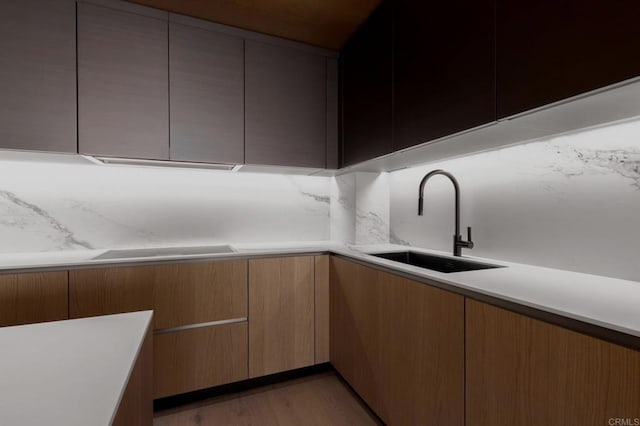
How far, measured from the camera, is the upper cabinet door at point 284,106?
1.96 m

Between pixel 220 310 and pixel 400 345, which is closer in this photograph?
pixel 400 345

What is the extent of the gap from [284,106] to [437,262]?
1.43m

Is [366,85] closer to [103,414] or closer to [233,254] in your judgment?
[233,254]

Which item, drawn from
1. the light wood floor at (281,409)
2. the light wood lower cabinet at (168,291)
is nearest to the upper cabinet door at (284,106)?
the light wood lower cabinet at (168,291)

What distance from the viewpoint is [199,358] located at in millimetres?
1700

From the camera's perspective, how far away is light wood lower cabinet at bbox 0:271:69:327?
1.37 m

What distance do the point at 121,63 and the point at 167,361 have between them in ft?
5.55

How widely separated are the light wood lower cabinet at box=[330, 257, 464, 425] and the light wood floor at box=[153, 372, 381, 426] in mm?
127

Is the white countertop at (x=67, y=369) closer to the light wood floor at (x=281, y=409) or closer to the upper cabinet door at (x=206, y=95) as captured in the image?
the light wood floor at (x=281, y=409)

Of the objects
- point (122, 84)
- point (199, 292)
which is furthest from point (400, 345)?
point (122, 84)

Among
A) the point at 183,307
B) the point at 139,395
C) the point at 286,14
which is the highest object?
the point at 286,14

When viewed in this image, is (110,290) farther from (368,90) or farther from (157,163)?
(368,90)

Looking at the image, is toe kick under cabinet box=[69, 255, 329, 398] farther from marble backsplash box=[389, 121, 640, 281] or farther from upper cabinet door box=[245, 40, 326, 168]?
marble backsplash box=[389, 121, 640, 281]

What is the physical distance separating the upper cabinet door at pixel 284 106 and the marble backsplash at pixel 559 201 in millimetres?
959
